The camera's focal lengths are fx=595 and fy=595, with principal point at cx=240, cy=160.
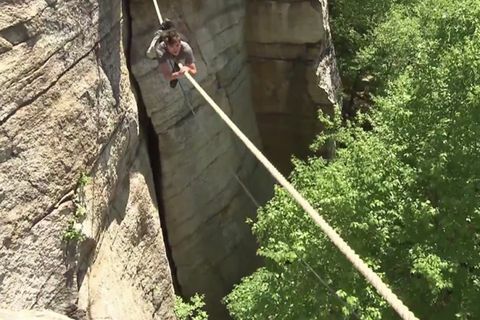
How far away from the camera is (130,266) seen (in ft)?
30.0

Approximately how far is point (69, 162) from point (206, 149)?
15.5 feet

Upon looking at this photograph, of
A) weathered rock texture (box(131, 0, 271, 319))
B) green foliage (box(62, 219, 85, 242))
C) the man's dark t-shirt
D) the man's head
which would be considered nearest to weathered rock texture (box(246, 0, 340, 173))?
weathered rock texture (box(131, 0, 271, 319))

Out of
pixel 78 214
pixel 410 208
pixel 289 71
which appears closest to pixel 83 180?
pixel 78 214

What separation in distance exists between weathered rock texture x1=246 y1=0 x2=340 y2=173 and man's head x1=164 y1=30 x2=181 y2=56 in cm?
513

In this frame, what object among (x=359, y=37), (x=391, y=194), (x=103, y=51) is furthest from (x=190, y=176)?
(x=359, y=37)

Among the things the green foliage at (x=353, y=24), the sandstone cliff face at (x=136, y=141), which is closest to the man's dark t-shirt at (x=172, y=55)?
the sandstone cliff face at (x=136, y=141)

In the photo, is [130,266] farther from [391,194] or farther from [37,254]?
[391,194]

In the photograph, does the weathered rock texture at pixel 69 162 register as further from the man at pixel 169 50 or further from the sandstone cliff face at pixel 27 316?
the sandstone cliff face at pixel 27 316

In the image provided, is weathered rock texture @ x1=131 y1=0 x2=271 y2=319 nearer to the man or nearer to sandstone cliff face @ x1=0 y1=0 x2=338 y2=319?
sandstone cliff face @ x1=0 y1=0 x2=338 y2=319

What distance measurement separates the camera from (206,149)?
39.1ft

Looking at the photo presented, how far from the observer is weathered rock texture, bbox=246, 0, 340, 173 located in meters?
13.2

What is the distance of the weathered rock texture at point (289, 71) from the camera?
43.3 ft

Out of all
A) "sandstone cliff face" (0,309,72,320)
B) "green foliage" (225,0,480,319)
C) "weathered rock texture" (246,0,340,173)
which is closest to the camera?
"sandstone cliff face" (0,309,72,320)

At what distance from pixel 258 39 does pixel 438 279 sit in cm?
802
